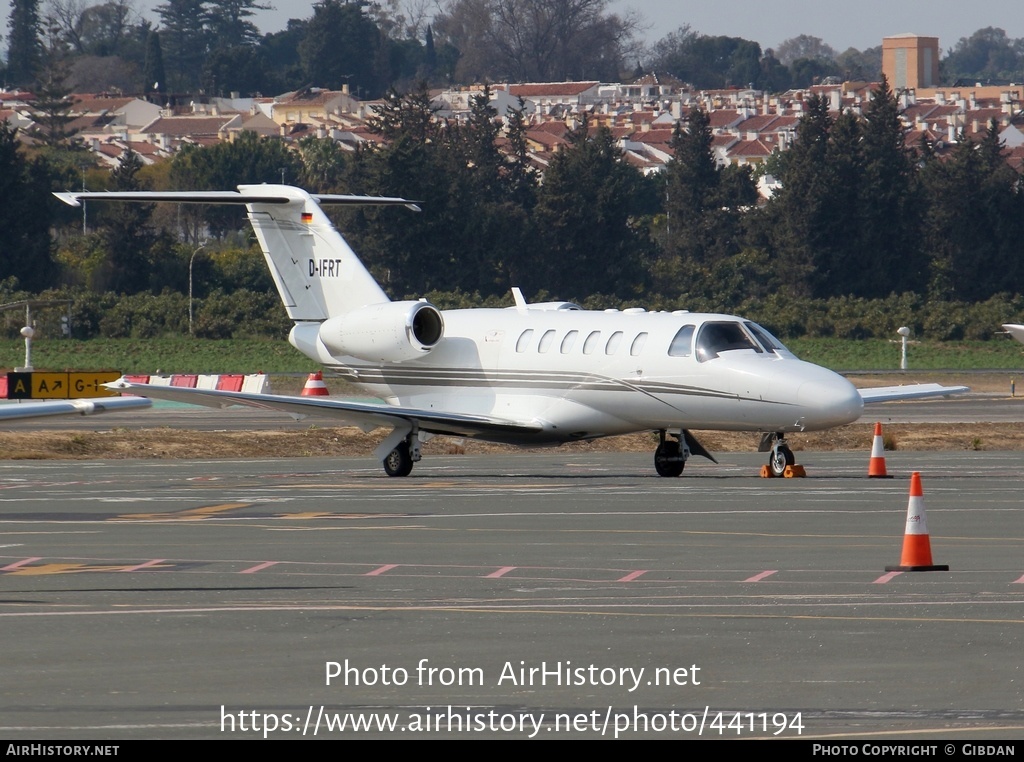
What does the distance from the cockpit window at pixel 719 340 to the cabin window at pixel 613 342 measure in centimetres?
129

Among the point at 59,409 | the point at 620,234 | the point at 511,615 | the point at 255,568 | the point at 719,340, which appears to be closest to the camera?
the point at 511,615

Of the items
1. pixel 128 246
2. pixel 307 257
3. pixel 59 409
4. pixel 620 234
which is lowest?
pixel 620 234

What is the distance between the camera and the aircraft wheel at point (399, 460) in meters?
25.6

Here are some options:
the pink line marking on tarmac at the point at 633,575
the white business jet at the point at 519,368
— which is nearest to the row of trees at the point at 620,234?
the white business jet at the point at 519,368

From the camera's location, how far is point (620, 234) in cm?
9181

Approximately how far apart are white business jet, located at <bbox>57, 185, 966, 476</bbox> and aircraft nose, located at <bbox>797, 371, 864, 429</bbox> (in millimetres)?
18

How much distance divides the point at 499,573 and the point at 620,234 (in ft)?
258

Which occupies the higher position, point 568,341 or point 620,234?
point 568,341

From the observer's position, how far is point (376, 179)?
90562 millimetres

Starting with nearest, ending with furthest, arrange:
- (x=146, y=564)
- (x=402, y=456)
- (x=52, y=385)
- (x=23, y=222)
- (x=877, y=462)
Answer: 1. (x=146, y=564)
2. (x=877, y=462)
3. (x=402, y=456)
4. (x=52, y=385)
5. (x=23, y=222)

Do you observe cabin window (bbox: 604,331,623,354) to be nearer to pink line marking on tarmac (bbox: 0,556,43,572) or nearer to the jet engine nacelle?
the jet engine nacelle

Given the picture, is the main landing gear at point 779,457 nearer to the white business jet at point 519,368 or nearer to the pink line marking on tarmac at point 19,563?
the white business jet at point 519,368

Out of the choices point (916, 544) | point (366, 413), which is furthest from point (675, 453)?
point (916, 544)

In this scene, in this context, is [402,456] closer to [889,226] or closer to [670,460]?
[670,460]
